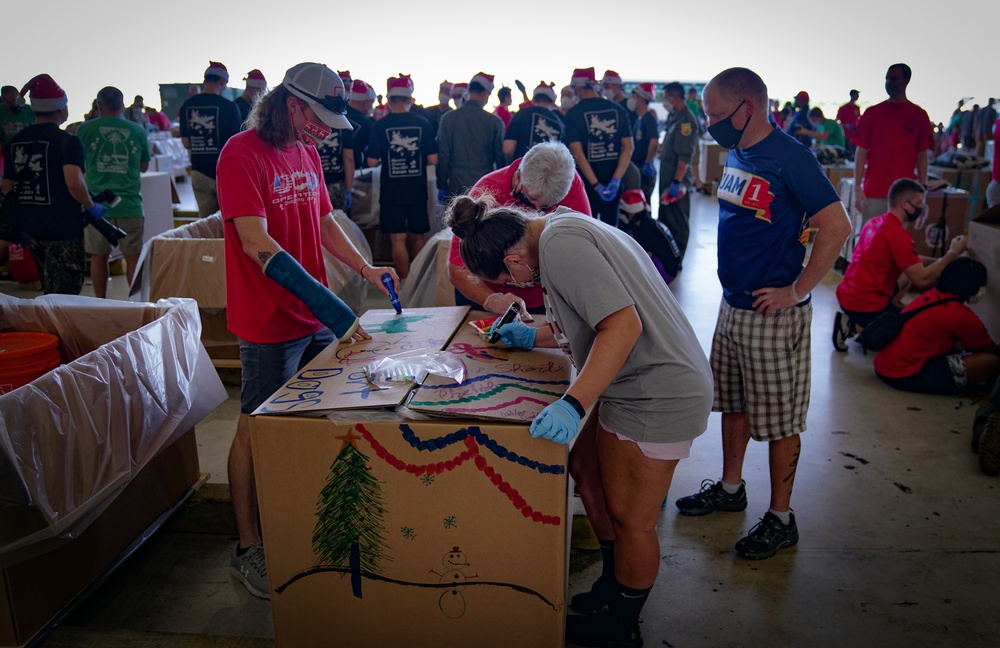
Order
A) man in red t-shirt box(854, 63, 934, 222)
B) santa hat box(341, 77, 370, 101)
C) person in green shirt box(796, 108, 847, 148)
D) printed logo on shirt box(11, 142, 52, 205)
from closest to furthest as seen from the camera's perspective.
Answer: printed logo on shirt box(11, 142, 52, 205) < man in red t-shirt box(854, 63, 934, 222) < santa hat box(341, 77, 370, 101) < person in green shirt box(796, 108, 847, 148)

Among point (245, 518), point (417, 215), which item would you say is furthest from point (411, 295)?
point (245, 518)

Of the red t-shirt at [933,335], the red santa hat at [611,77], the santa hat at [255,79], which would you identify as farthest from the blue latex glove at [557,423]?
the red santa hat at [611,77]

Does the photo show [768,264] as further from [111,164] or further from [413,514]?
[111,164]

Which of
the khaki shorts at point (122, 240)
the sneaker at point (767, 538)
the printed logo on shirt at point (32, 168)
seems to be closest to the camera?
the sneaker at point (767, 538)

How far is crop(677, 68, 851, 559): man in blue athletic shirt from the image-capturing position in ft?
7.17

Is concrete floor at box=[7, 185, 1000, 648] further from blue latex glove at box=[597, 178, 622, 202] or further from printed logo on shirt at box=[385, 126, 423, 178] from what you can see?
blue latex glove at box=[597, 178, 622, 202]

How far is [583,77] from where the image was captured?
6.36 m

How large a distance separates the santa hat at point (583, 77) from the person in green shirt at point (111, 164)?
350 centimetres

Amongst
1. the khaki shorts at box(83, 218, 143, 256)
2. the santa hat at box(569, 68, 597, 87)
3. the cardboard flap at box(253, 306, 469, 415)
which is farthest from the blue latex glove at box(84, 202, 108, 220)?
the santa hat at box(569, 68, 597, 87)

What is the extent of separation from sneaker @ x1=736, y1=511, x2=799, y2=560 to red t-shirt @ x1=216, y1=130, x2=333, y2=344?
1.57 meters

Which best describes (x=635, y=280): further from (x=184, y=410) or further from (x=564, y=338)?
(x=184, y=410)

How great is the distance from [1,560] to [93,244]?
3381 mm

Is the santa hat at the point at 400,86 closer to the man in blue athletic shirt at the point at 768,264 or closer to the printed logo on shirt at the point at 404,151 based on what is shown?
the printed logo on shirt at the point at 404,151

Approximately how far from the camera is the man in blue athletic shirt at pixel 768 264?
219cm
